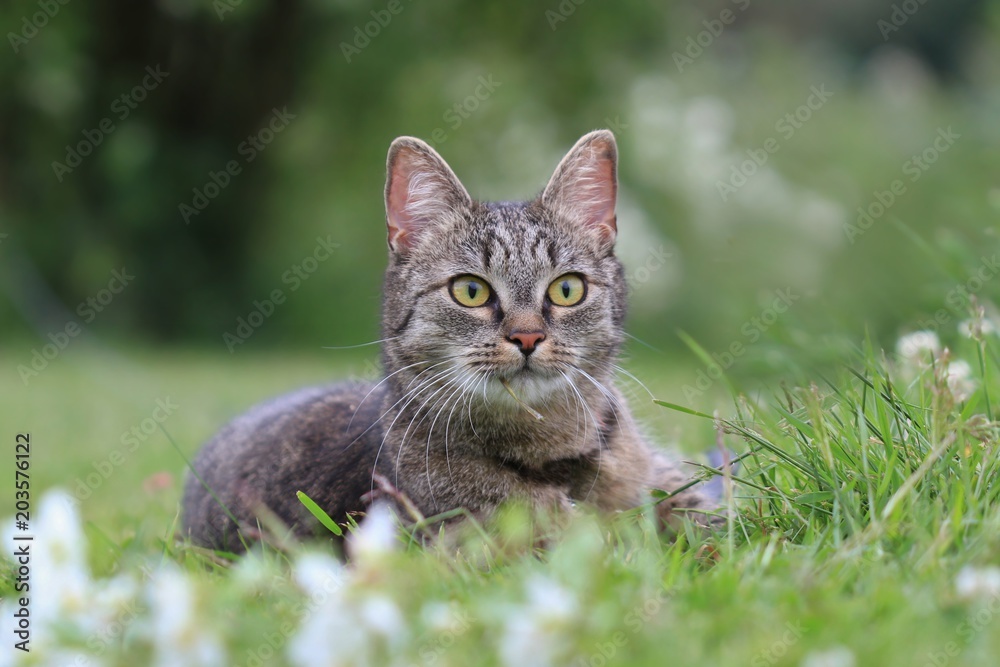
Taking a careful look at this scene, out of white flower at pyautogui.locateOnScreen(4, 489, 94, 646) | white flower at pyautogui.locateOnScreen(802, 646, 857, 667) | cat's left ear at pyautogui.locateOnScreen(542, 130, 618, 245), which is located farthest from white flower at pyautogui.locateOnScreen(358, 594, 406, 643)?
cat's left ear at pyautogui.locateOnScreen(542, 130, 618, 245)

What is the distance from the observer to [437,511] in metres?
2.79

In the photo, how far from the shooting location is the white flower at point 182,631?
1382mm

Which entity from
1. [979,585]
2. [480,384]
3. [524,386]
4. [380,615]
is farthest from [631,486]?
[380,615]

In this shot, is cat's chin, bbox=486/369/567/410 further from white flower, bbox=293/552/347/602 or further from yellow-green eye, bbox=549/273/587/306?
white flower, bbox=293/552/347/602

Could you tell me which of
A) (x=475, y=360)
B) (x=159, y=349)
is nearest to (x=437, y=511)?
(x=475, y=360)

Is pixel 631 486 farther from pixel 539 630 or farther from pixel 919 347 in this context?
pixel 539 630

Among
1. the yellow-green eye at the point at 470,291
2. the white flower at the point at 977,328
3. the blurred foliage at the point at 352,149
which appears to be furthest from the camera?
the blurred foliage at the point at 352,149

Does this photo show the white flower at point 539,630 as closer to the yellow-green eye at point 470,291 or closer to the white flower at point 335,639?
the white flower at point 335,639

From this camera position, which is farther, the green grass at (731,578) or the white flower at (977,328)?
the white flower at (977,328)

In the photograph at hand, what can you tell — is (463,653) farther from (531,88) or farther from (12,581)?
(531,88)

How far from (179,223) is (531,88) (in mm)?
4703

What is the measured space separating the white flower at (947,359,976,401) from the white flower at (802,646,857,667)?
140 centimetres

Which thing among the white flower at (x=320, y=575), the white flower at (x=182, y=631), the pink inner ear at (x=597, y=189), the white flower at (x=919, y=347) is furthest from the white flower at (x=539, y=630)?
Result: the pink inner ear at (x=597, y=189)

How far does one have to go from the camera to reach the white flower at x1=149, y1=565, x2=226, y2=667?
1.38 m
